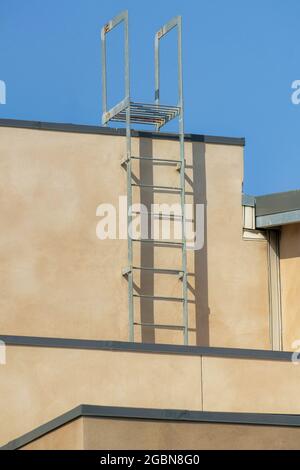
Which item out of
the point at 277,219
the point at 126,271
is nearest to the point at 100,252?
the point at 126,271

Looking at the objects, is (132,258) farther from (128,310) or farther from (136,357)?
(136,357)

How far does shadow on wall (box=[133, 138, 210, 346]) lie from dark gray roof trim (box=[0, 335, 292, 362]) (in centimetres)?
415

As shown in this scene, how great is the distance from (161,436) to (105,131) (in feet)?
30.8

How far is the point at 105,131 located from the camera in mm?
26172

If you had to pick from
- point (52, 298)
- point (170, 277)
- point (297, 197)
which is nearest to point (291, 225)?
point (297, 197)

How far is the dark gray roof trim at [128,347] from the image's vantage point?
20.8 metres

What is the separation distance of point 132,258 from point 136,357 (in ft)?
16.3

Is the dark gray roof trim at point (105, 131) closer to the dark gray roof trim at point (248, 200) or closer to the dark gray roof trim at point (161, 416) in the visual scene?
the dark gray roof trim at point (248, 200)

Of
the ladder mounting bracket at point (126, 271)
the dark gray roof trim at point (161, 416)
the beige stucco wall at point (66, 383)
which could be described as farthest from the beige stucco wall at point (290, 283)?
the dark gray roof trim at point (161, 416)

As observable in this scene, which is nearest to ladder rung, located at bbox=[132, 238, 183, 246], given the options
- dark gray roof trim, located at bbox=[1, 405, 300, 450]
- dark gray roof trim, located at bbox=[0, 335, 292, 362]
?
dark gray roof trim, located at bbox=[0, 335, 292, 362]

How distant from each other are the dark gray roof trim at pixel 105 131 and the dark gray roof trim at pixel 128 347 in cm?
577

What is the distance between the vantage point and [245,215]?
88.8ft

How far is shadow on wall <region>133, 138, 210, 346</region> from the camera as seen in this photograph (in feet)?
84.2
